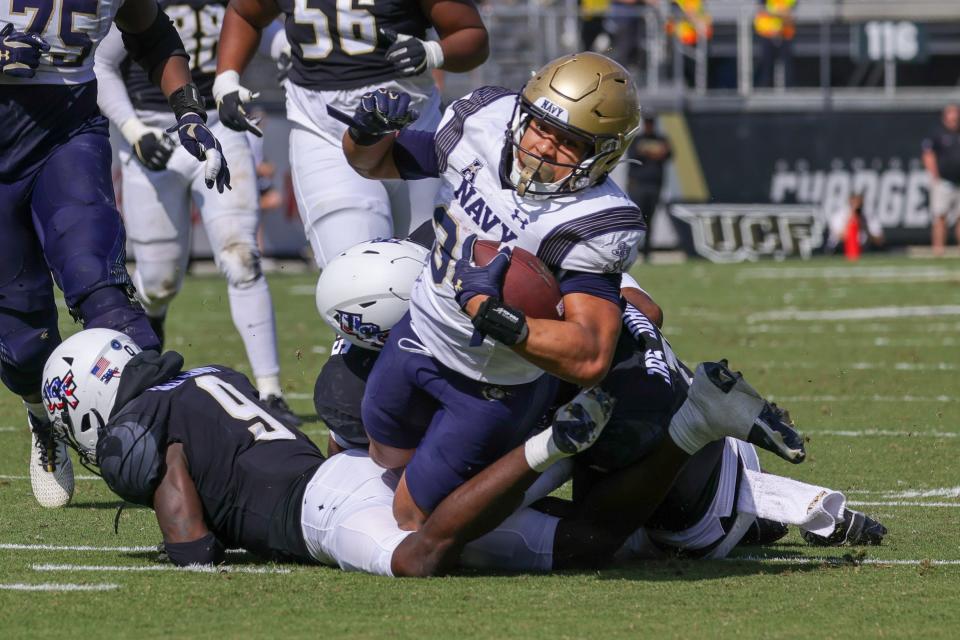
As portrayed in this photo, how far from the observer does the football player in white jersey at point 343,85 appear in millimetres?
5230

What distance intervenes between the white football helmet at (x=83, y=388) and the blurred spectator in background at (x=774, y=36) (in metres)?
15.6

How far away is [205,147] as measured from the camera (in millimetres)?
4797

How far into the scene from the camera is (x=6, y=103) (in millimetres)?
4711

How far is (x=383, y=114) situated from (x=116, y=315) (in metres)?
0.98

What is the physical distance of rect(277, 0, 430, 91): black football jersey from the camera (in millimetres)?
5367

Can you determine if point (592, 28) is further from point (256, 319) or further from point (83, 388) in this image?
point (83, 388)

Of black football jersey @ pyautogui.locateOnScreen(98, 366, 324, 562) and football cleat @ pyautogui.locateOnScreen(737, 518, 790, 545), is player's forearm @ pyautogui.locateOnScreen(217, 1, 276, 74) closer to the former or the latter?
black football jersey @ pyautogui.locateOnScreen(98, 366, 324, 562)

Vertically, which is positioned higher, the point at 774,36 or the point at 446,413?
the point at 446,413

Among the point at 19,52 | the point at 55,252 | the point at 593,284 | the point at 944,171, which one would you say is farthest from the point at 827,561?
the point at 944,171

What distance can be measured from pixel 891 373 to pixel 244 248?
3.33 m

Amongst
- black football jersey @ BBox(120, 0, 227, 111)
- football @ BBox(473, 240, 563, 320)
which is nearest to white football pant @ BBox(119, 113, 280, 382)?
black football jersey @ BBox(120, 0, 227, 111)

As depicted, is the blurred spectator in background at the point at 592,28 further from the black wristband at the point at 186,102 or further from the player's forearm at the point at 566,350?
the player's forearm at the point at 566,350

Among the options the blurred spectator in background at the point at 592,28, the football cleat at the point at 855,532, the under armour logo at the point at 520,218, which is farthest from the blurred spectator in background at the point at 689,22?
the under armour logo at the point at 520,218

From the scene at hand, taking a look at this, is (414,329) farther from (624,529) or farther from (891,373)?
(891,373)
